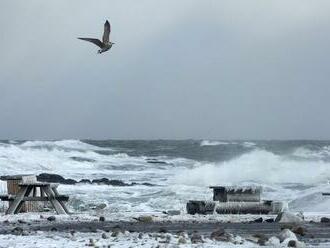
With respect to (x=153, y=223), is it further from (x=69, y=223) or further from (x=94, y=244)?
(x=94, y=244)

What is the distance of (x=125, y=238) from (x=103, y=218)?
3.99 metres

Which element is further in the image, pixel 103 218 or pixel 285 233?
pixel 103 218

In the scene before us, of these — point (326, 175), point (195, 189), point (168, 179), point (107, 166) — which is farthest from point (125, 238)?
point (107, 166)

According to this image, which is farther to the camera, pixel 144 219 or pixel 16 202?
→ pixel 16 202

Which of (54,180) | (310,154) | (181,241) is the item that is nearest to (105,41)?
(181,241)

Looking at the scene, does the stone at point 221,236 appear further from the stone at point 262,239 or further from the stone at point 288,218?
the stone at point 288,218

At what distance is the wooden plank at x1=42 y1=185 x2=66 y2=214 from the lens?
18.0 meters

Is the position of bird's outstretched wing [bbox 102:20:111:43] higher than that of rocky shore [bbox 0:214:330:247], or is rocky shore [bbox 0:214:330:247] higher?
bird's outstretched wing [bbox 102:20:111:43]

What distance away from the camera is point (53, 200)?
18.0 meters

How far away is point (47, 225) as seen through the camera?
1520 cm

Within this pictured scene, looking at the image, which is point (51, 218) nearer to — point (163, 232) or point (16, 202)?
point (16, 202)

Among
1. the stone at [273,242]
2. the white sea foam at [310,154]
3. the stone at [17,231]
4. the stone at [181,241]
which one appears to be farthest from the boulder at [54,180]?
the white sea foam at [310,154]

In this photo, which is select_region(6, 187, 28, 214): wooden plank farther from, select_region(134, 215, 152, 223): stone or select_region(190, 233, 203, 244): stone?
select_region(190, 233, 203, 244): stone

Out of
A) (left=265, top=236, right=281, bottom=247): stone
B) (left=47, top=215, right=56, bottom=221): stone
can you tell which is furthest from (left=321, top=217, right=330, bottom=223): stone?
(left=47, top=215, right=56, bottom=221): stone
